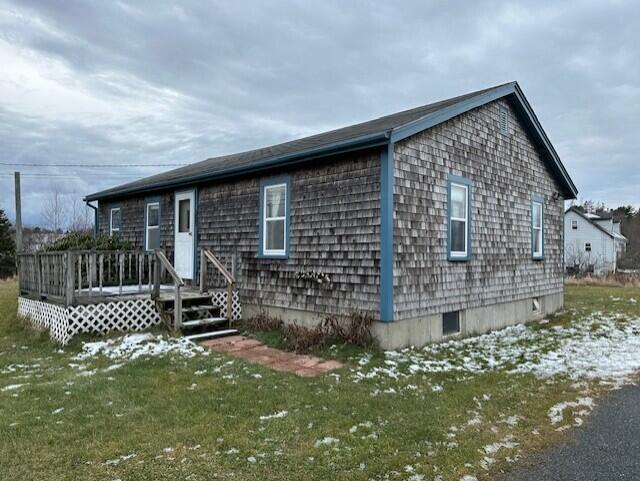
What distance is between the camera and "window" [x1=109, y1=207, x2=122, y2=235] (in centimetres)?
1332

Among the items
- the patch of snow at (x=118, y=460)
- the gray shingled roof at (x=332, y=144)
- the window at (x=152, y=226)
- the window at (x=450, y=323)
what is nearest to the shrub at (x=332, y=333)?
the window at (x=450, y=323)

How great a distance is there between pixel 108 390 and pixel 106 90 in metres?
15.2

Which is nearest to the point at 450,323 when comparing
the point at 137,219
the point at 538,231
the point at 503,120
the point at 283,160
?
the point at 283,160

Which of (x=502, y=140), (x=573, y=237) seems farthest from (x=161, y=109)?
(x=573, y=237)

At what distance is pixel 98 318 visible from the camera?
26.4ft

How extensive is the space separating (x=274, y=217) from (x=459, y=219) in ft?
11.4

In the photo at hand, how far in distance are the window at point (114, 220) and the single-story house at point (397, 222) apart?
1.86m

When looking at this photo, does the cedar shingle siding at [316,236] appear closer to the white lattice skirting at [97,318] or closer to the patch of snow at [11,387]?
the white lattice skirting at [97,318]

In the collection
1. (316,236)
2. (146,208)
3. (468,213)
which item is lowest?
(316,236)

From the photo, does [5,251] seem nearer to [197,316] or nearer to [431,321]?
[197,316]

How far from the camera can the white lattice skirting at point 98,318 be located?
7.80 m

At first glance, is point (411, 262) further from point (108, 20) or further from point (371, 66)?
point (371, 66)

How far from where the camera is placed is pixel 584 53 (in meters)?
13.2

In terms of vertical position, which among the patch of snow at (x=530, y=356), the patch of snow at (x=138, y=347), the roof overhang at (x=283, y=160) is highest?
the roof overhang at (x=283, y=160)
